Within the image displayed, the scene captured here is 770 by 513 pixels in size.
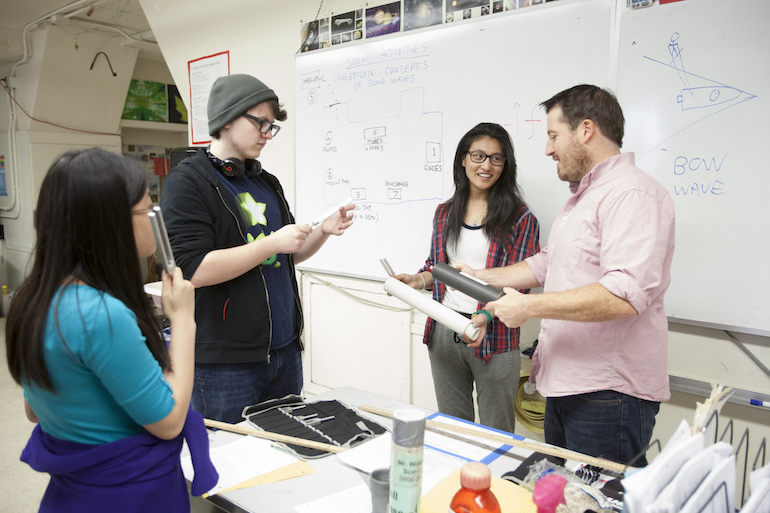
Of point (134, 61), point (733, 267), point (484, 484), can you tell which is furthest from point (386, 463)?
point (134, 61)

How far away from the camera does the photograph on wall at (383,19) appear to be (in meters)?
2.45

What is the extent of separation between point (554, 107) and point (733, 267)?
0.89 meters

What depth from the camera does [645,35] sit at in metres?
1.79

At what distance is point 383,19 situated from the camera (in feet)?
8.19

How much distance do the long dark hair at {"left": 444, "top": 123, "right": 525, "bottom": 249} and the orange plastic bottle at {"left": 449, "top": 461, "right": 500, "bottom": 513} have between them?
122cm

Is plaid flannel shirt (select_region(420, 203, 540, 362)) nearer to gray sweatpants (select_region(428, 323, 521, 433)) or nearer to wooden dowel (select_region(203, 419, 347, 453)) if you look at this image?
gray sweatpants (select_region(428, 323, 521, 433))

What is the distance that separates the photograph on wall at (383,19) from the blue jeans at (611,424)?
195 centimetres

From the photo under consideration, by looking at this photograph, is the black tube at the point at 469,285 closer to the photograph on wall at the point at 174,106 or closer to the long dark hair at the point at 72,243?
the long dark hair at the point at 72,243

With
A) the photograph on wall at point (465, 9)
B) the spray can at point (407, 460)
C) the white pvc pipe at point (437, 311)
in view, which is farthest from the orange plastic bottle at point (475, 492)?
the photograph on wall at point (465, 9)

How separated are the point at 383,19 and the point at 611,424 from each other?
2.11 meters

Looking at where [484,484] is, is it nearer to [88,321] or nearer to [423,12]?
[88,321]

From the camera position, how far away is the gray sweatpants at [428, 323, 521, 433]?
6.10ft

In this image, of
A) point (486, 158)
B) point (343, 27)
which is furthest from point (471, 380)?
point (343, 27)

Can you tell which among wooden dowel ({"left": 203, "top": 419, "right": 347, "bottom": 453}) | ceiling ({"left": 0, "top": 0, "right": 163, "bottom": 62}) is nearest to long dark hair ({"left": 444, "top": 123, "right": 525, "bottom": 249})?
wooden dowel ({"left": 203, "top": 419, "right": 347, "bottom": 453})
